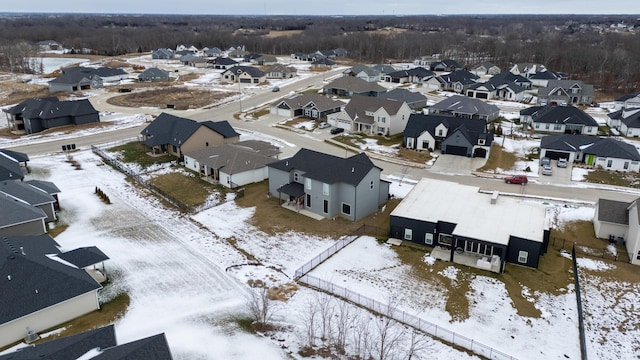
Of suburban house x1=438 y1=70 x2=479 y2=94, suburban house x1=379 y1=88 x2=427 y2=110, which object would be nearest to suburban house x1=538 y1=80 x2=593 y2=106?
suburban house x1=438 y1=70 x2=479 y2=94

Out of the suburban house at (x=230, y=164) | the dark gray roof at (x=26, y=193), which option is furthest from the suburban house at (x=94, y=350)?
the suburban house at (x=230, y=164)

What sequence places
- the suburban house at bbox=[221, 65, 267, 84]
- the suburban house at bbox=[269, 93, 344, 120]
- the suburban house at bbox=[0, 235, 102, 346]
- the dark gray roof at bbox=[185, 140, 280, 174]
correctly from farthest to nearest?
the suburban house at bbox=[221, 65, 267, 84]
the suburban house at bbox=[269, 93, 344, 120]
the dark gray roof at bbox=[185, 140, 280, 174]
the suburban house at bbox=[0, 235, 102, 346]

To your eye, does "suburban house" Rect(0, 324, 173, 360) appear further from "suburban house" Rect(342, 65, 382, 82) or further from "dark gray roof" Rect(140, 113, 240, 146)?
"suburban house" Rect(342, 65, 382, 82)

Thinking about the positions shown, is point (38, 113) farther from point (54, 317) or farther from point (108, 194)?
point (54, 317)

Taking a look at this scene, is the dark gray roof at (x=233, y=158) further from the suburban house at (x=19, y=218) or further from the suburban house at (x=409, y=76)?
the suburban house at (x=409, y=76)

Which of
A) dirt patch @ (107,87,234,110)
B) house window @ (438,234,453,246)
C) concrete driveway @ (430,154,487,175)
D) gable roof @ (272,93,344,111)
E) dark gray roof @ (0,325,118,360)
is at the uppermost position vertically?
gable roof @ (272,93,344,111)

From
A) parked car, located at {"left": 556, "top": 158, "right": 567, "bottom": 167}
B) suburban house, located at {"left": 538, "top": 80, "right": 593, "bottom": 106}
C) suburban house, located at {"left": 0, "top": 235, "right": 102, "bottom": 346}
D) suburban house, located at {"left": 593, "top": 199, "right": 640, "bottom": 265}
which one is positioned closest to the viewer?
suburban house, located at {"left": 0, "top": 235, "right": 102, "bottom": 346}
